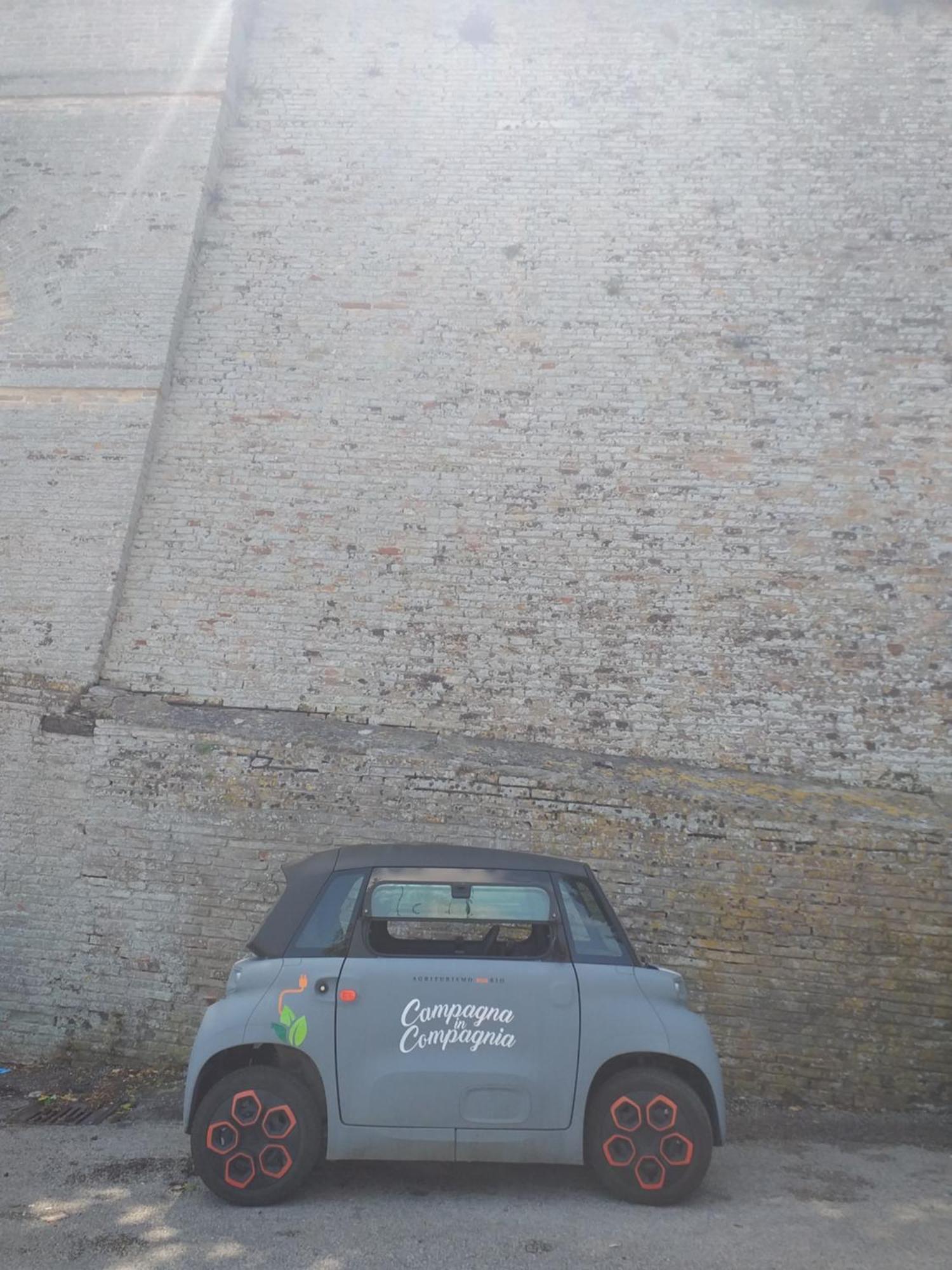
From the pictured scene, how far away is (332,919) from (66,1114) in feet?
8.46

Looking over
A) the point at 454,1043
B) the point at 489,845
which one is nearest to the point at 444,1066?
the point at 454,1043

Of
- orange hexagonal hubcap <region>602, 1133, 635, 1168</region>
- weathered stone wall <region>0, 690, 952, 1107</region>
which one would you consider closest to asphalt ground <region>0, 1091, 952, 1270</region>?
orange hexagonal hubcap <region>602, 1133, 635, 1168</region>

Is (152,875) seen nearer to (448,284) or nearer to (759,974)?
(759,974)

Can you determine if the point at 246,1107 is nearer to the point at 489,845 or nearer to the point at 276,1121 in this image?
the point at 276,1121

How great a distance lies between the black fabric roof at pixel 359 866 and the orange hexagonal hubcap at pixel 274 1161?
0.79 meters

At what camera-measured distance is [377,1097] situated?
14.0ft

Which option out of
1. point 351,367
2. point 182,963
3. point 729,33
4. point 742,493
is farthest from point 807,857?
point 729,33

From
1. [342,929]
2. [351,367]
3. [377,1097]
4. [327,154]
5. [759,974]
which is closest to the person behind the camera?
[377,1097]

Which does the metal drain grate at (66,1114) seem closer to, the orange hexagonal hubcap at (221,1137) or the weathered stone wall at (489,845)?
the weathered stone wall at (489,845)

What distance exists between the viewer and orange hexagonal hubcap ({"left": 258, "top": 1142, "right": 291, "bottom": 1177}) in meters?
4.29

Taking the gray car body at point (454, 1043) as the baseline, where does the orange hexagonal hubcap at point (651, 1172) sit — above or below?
below

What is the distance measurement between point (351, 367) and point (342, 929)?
17.1 feet

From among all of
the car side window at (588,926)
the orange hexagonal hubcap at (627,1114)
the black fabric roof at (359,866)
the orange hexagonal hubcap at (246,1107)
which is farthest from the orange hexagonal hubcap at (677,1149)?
Answer: the orange hexagonal hubcap at (246,1107)

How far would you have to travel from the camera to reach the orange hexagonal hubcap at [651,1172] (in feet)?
14.2
